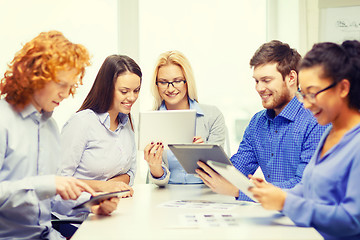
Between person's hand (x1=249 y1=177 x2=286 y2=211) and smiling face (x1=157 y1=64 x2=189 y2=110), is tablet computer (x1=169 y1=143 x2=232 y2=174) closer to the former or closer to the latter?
person's hand (x1=249 y1=177 x2=286 y2=211)

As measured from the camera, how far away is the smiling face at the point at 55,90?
1817 millimetres

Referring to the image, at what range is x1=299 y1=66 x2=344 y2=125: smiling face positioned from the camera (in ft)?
5.32

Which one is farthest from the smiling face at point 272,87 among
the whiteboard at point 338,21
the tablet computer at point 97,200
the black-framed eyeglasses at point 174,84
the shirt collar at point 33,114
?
the whiteboard at point 338,21

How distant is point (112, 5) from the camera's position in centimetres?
417

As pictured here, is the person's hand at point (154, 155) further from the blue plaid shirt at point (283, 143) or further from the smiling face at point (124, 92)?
the blue plaid shirt at point (283, 143)

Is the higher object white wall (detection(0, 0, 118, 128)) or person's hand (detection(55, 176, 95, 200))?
white wall (detection(0, 0, 118, 128))

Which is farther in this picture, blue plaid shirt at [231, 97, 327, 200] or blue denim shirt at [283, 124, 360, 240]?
blue plaid shirt at [231, 97, 327, 200]

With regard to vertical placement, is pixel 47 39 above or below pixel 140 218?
above

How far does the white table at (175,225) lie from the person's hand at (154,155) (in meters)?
0.40

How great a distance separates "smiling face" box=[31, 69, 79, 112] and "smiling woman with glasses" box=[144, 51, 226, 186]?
107 cm

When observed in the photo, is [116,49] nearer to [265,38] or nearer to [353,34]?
[265,38]

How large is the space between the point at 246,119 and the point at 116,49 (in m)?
1.44

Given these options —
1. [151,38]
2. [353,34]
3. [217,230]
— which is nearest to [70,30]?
[151,38]

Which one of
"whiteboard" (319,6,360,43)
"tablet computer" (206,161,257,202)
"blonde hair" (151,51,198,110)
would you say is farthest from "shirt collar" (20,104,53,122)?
"whiteboard" (319,6,360,43)
